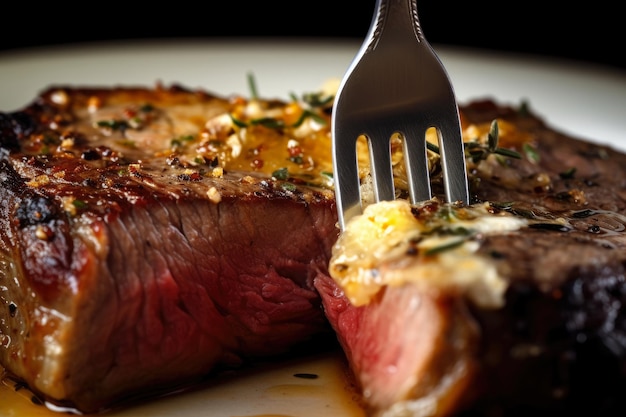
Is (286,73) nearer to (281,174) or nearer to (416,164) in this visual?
(281,174)

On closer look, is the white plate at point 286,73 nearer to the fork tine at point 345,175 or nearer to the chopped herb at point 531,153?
the chopped herb at point 531,153

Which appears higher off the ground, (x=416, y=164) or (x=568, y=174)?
(x=416, y=164)

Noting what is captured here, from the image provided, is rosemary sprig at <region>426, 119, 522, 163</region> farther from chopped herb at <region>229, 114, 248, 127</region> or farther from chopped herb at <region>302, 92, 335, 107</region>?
chopped herb at <region>229, 114, 248, 127</region>

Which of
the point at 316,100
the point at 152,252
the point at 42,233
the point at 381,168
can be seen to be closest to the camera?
the point at 42,233

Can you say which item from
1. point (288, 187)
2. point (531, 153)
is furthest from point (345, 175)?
point (531, 153)

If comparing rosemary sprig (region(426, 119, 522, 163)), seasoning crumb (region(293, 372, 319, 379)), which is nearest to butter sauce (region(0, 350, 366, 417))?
seasoning crumb (region(293, 372, 319, 379))

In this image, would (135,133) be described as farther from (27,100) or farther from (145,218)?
(27,100)

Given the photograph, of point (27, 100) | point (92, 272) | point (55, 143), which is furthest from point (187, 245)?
point (27, 100)

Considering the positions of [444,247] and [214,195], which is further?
[214,195]
